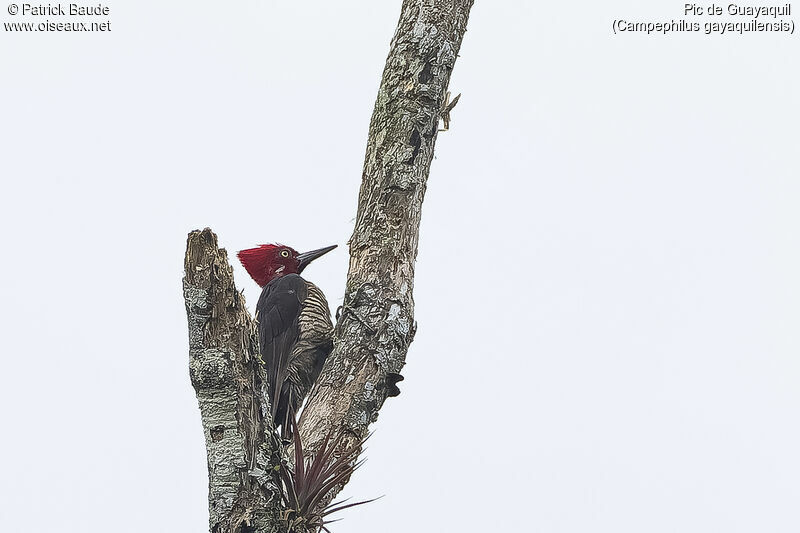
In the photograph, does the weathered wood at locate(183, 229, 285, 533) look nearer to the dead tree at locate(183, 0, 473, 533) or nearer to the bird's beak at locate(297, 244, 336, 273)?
the dead tree at locate(183, 0, 473, 533)

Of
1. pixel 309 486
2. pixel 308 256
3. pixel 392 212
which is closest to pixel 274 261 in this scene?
pixel 308 256

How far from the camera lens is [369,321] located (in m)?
4.19

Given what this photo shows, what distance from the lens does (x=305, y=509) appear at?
3.29 metres

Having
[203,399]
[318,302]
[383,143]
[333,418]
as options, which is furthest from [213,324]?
[318,302]

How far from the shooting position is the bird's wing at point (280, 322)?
4.74 m

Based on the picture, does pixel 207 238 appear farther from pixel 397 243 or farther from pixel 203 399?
pixel 397 243

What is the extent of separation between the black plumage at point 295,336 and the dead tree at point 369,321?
0.63m

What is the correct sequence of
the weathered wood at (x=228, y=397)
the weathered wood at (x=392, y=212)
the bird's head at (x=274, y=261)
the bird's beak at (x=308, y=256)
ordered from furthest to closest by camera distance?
the bird's head at (x=274, y=261), the bird's beak at (x=308, y=256), the weathered wood at (x=392, y=212), the weathered wood at (x=228, y=397)

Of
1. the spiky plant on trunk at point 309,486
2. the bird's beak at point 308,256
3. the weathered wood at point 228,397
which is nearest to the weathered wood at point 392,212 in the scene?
the spiky plant on trunk at point 309,486

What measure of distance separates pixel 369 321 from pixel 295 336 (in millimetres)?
827

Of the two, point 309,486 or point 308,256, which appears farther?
point 308,256

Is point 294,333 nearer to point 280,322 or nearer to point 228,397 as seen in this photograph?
point 280,322

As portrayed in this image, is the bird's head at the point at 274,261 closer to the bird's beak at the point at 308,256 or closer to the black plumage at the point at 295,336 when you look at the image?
the bird's beak at the point at 308,256

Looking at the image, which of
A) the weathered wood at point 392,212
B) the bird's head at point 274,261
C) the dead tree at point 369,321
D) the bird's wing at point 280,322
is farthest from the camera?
the bird's head at point 274,261
